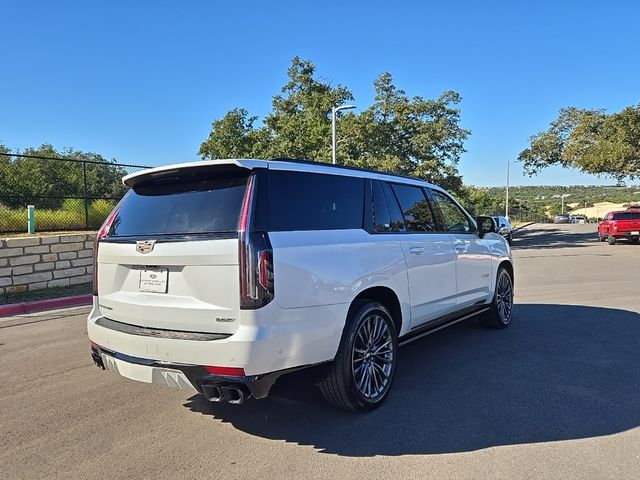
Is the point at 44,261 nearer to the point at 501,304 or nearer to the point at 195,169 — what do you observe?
the point at 195,169

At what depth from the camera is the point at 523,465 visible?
325 cm

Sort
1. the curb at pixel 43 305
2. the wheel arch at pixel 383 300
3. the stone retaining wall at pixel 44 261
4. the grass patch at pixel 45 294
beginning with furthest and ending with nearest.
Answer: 1. the stone retaining wall at pixel 44 261
2. the grass patch at pixel 45 294
3. the curb at pixel 43 305
4. the wheel arch at pixel 383 300

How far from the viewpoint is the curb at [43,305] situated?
843 cm

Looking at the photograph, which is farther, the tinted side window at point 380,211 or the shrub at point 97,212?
the shrub at point 97,212

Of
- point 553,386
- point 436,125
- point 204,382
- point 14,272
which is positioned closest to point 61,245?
point 14,272

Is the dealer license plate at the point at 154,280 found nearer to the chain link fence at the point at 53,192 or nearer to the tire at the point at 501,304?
the tire at the point at 501,304

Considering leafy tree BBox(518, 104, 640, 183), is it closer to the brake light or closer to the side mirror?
the side mirror

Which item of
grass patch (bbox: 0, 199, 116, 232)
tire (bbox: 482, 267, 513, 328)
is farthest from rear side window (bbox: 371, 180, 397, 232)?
grass patch (bbox: 0, 199, 116, 232)

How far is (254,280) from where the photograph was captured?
322 cm

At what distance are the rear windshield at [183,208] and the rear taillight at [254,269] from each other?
171mm

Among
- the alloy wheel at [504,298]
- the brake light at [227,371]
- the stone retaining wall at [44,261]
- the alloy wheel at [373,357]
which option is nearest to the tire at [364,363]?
the alloy wheel at [373,357]

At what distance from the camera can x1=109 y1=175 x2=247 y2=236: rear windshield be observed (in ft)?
11.5

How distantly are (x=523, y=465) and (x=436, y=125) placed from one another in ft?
84.6

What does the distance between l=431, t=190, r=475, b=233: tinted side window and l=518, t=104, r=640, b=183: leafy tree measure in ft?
72.5
